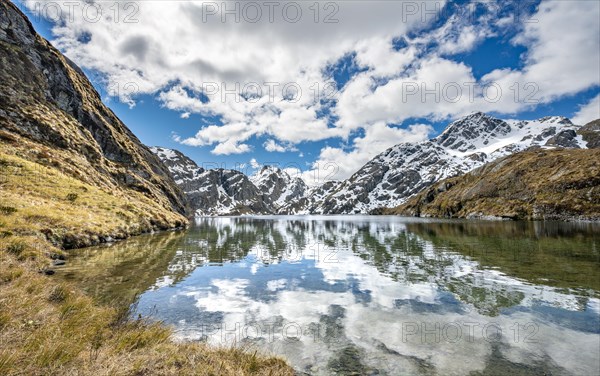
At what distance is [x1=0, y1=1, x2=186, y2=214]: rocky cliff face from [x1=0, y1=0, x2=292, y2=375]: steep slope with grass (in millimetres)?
386

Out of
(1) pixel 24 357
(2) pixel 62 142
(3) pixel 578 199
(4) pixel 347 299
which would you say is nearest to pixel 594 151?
(3) pixel 578 199

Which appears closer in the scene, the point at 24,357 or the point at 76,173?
the point at 24,357

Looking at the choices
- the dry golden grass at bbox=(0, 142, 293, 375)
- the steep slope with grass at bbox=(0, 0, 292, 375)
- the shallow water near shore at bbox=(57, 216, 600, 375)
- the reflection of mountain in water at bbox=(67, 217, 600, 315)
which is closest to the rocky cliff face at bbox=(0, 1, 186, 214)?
the steep slope with grass at bbox=(0, 0, 292, 375)

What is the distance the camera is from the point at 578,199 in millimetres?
121562

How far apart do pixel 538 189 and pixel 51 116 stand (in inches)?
7723

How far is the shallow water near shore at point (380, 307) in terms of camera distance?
11727 millimetres

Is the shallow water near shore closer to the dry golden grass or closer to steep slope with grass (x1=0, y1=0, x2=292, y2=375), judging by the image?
the dry golden grass

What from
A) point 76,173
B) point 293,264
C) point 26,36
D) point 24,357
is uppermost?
point 26,36

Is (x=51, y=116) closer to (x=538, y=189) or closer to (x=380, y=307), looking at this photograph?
(x=380, y=307)

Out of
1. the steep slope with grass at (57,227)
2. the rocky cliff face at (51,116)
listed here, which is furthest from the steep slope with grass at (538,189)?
the rocky cliff face at (51,116)

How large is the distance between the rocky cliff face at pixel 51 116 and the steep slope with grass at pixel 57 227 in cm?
39

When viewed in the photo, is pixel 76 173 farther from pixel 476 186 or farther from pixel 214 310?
pixel 476 186

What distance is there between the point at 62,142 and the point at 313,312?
95.9 m

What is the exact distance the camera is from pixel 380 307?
58.9ft
